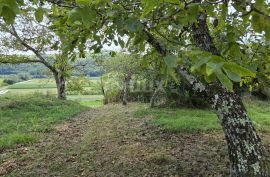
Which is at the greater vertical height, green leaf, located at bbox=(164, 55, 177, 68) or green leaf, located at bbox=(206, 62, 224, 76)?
green leaf, located at bbox=(164, 55, 177, 68)

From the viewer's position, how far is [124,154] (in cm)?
691

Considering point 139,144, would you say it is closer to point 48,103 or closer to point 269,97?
point 48,103

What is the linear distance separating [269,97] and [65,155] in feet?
55.0

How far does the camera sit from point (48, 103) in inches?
750

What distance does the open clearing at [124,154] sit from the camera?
586cm

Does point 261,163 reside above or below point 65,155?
above

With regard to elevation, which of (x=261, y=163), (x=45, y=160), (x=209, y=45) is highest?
(x=209, y=45)

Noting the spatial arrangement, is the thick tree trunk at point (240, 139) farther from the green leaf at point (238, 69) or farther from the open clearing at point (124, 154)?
the green leaf at point (238, 69)

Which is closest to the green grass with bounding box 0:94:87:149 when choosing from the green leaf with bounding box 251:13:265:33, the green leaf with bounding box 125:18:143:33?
the green leaf with bounding box 125:18:143:33

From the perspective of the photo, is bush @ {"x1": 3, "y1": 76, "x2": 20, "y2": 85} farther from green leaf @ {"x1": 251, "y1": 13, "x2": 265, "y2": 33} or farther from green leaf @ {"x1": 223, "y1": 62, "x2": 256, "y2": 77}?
green leaf @ {"x1": 223, "y1": 62, "x2": 256, "y2": 77}

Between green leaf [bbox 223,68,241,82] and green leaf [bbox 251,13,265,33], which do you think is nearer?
green leaf [bbox 223,68,241,82]

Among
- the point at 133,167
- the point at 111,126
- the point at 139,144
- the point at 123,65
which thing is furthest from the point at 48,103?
the point at 133,167

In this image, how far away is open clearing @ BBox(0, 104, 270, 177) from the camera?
5855mm

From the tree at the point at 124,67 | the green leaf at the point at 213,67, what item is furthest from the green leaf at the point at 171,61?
the tree at the point at 124,67
